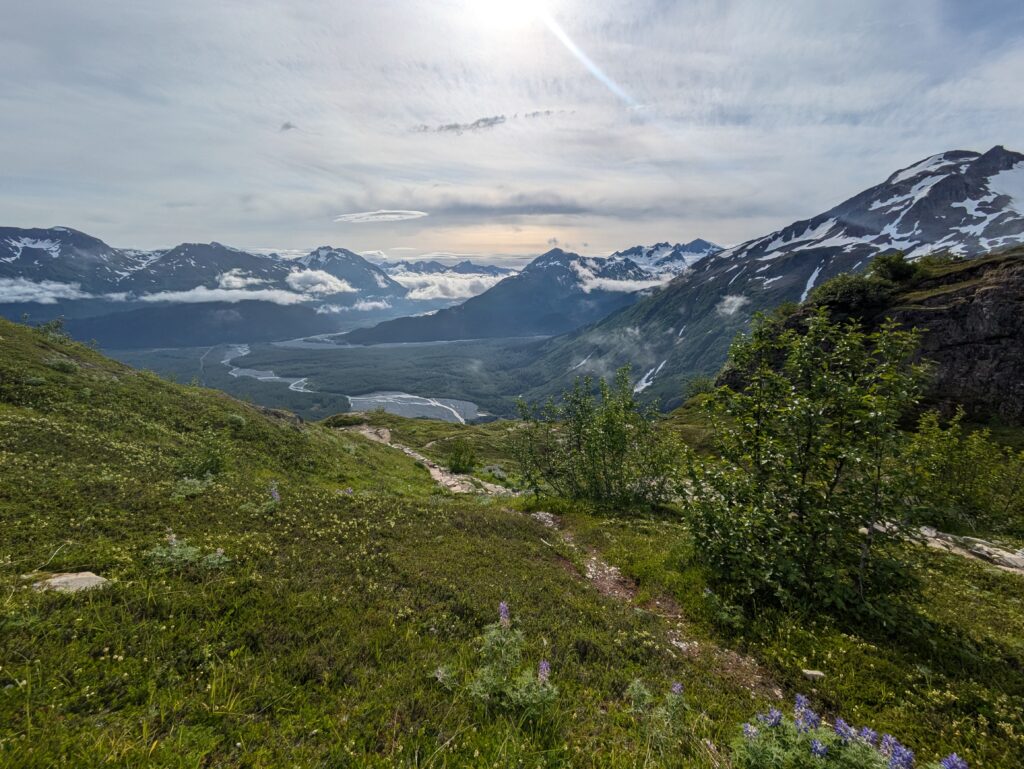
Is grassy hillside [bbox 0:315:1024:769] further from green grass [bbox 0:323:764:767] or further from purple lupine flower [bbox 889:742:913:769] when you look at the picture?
purple lupine flower [bbox 889:742:913:769]

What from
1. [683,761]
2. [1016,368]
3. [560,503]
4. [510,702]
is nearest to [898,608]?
[683,761]

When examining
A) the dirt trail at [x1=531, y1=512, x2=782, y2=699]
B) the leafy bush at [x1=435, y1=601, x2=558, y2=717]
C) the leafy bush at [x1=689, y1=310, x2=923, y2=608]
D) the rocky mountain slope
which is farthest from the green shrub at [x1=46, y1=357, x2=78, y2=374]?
the rocky mountain slope

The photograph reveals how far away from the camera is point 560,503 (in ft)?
74.2

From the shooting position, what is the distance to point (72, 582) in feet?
25.5

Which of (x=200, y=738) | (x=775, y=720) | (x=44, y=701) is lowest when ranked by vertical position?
(x=775, y=720)

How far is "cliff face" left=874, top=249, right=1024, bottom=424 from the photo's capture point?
178 feet

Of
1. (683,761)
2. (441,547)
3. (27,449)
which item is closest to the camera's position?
(683,761)

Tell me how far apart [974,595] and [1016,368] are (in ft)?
213

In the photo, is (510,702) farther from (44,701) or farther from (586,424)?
(586,424)

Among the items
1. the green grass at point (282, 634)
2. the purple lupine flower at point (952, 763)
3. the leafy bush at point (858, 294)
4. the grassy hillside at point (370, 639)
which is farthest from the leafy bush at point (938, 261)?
the purple lupine flower at point (952, 763)

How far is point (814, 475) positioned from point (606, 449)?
11.7 m

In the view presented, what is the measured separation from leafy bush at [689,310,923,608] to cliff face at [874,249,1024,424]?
57.0m

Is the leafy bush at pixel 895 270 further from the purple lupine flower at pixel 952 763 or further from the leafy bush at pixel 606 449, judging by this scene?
the purple lupine flower at pixel 952 763

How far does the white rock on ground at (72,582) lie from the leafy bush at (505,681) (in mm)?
6583
